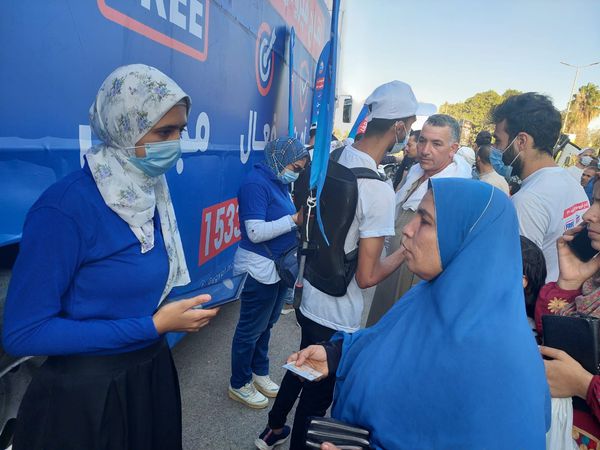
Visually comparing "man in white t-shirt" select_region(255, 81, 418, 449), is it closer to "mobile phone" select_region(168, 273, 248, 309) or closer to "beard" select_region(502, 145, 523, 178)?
"mobile phone" select_region(168, 273, 248, 309)

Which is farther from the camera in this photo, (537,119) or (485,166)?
(485,166)

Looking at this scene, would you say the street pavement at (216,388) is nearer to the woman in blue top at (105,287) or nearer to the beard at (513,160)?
the woman in blue top at (105,287)

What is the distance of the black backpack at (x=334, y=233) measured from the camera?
173 centimetres

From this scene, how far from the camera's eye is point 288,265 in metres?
2.22

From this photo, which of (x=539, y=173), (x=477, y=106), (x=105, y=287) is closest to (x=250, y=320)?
(x=105, y=287)

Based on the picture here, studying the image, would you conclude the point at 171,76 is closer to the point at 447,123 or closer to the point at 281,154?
the point at 281,154

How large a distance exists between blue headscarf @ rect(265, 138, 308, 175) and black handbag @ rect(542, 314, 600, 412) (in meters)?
1.66

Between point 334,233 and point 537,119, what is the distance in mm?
1538

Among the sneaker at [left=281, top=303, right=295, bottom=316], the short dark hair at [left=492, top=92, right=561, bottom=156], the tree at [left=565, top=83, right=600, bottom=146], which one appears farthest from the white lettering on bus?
the tree at [left=565, top=83, right=600, bottom=146]

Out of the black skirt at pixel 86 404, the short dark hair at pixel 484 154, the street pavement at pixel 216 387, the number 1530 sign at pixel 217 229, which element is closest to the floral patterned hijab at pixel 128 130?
the black skirt at pixel 86 404

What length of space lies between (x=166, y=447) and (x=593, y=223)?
6.32ft

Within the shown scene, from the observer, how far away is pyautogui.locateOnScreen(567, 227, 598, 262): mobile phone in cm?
171

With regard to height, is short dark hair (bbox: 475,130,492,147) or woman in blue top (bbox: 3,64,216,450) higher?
short dark hair (bbox: 475,130,492,147)

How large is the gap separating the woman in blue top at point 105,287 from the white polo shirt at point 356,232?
0.78 m
